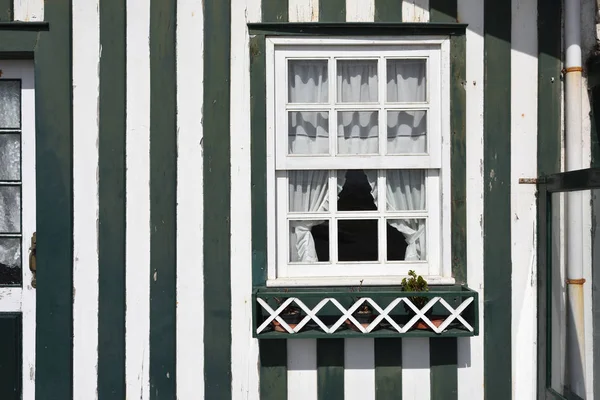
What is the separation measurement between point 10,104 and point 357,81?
6.27 feet

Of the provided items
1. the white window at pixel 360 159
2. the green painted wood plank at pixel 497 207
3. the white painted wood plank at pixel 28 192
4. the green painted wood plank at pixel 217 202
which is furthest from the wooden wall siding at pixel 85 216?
the green painted wood plank at pixel 497 207

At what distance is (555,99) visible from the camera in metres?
3.35

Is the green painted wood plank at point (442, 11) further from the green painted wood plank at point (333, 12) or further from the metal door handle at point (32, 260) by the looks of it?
the metal door handle at point (32, 260)

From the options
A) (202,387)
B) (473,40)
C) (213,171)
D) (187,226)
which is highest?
(473,40)

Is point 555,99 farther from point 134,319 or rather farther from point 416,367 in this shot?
point 134,319

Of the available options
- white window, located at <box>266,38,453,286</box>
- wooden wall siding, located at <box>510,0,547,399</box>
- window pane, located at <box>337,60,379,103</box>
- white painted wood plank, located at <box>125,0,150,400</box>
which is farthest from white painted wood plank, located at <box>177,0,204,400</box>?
wooden wall siding, located at <box>510,0,547,399</box>

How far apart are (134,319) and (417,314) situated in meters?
1.49

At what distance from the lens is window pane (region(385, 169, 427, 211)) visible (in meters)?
3.42

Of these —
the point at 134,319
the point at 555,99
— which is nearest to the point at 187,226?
the point at 134,319

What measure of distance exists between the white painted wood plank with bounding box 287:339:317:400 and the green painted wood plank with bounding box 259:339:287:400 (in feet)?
0.09

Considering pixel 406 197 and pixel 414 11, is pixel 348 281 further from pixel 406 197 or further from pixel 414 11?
pixel 414 11

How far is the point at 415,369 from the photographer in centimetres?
335

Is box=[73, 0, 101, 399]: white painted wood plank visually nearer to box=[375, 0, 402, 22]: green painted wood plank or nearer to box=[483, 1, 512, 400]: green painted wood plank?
box=[375, 0, 402, 22]: green painted wood plank

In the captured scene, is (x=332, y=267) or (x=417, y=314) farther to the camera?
(x=332, y=267)
